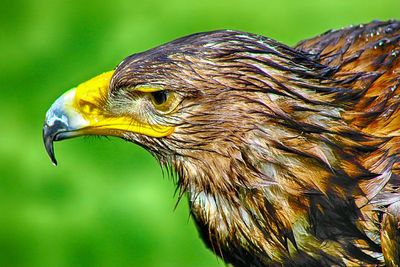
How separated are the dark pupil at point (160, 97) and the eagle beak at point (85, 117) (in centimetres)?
18

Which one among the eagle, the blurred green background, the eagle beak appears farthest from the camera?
the blurred green background

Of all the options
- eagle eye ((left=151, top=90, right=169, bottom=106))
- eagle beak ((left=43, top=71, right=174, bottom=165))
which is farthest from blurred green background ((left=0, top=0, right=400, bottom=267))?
eagle eye ((left=151, top=90, right=169, bottom=106))

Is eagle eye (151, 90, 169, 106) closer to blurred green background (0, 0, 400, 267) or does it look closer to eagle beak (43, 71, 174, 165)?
eagle beak (43, 71, 174, 165)

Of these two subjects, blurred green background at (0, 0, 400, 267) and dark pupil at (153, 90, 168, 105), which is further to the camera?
blurred green background at (0, 0, 400, 267)

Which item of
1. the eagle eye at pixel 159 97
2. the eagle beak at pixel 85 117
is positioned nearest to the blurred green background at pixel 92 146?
the eagle beak at pixel 85 117

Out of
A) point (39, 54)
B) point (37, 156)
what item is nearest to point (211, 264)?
point (37, 156)

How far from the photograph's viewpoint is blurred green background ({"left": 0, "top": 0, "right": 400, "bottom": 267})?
8.20m

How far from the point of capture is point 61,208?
8.47 metres

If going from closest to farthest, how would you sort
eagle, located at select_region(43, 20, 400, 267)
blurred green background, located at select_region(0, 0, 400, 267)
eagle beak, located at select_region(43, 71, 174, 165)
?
eagle, located at select_region(43, 20, 400, 267)
eagle beak, located at select_region(43, 71, 174, 165)
blurred green background, located at select_region(0, 0, 400, 267)

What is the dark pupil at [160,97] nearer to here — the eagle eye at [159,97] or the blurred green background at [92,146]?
the eagle eye at [159,97]

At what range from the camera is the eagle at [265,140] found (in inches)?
193

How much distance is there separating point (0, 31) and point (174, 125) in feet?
17.7

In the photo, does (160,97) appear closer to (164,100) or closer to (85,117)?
(164,100)

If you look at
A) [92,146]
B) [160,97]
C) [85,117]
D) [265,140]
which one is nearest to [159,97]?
[160,97]
